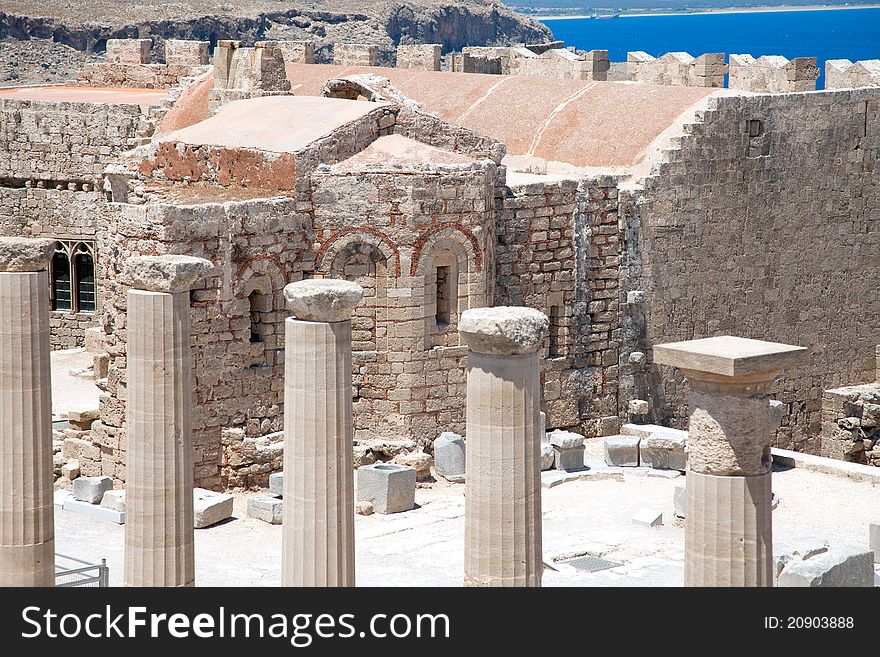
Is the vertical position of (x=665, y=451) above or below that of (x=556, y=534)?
above

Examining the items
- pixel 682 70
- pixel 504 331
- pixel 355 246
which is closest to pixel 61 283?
pixel 682 70

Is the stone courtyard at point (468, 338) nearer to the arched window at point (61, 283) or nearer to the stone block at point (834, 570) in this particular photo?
the stone block at point (834, 570)

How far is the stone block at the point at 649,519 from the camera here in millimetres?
19906

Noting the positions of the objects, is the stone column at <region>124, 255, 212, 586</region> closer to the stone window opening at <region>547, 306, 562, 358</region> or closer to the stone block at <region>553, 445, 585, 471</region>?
the stone block at <region>553, 445, 585, 471</region>

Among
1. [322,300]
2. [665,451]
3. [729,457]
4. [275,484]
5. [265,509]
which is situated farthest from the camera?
[665,451]

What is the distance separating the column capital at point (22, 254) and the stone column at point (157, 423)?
92 centimetres

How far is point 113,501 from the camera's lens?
65.5ft

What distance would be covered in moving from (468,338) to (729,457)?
A: 7.45 feet

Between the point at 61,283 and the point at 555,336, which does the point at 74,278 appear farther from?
the point at 555,336

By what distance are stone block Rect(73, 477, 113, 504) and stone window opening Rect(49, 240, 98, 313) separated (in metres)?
13.2

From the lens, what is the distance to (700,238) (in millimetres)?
25297

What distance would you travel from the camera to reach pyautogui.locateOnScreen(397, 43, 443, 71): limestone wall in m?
36.6

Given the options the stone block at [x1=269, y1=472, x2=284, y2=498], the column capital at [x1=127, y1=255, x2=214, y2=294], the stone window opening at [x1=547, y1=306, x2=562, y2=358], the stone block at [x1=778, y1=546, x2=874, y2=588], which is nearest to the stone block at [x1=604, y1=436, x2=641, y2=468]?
the stone window opening at [x1=547, y1=306, x2=562, y2=358]
